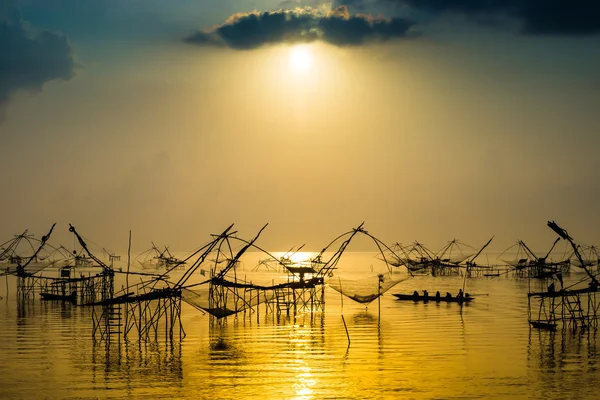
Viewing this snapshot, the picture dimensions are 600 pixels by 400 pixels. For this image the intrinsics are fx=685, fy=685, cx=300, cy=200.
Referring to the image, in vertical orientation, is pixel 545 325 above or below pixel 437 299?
above

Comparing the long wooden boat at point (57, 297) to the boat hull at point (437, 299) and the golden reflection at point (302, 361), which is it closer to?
the golden reflection at point (302, 361)

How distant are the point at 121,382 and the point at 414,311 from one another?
21665mm

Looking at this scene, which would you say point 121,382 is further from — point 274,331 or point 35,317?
point 35,317

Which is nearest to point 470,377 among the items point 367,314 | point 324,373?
point 324,373

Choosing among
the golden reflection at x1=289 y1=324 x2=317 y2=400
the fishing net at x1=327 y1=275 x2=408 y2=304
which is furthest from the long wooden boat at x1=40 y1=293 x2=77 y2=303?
the fishing net at x1=327 y1=275 x2=408 y2=304

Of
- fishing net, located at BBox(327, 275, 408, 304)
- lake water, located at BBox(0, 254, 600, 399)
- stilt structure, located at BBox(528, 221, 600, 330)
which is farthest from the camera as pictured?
fishing net, located at BBox(327, 275, 408, 304)

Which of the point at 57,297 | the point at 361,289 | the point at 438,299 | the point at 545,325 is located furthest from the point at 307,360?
the point at 57,297

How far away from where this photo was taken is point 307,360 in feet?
71.0

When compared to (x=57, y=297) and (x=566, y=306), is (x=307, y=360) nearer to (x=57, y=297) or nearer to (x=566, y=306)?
(x=566, y=306)

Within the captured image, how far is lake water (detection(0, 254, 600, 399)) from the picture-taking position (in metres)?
17.7

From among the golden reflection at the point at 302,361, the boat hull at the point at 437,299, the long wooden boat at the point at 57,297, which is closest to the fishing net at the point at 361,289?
the golden reflection at the point at 302,361

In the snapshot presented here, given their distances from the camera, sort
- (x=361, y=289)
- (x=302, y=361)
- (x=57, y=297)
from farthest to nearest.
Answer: (x=57, y=297)
(x=361, y=289)
(x=302, y=361)

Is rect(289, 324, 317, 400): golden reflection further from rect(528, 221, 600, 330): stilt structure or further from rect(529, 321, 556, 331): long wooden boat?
rect(529, 321, 556, 331): long wooden boat

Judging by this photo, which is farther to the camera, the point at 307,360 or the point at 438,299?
the point at 438,299
